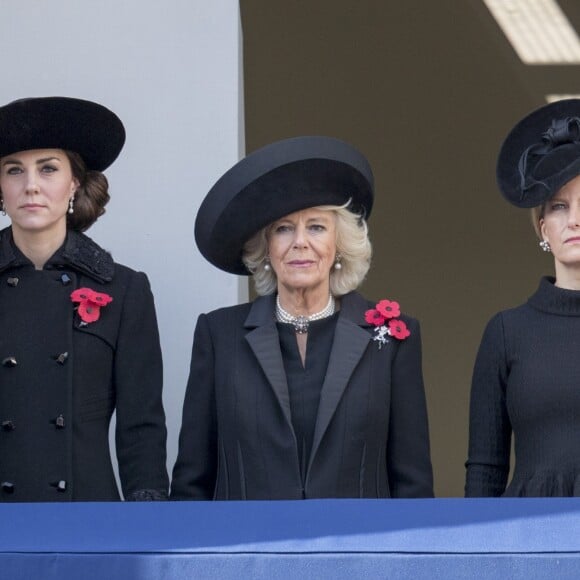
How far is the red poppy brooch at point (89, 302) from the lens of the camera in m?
3.74

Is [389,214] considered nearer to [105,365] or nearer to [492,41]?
[492,41]

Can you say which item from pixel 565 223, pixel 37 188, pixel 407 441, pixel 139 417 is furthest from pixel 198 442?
pixel 565 223

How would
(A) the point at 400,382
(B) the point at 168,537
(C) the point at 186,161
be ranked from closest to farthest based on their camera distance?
1. (B) the point at 168,537
2. (A) the point at 400,382
3. (C) the point at 186,161

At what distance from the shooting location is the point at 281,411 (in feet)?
11.6

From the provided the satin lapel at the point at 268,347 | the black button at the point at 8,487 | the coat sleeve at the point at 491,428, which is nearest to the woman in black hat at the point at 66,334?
the black button at the point at 8,487

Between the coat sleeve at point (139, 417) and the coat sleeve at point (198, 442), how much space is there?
Result: 68mm

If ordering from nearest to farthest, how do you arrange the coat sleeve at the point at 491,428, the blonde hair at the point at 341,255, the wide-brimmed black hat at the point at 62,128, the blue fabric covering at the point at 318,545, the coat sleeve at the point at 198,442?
1. the blue fabric covering at the point at 318,545
2. the coat sleeve at the point at 491,428
3. the coat sleeve at the point at 198,442
4. the blonde hair at the point at 341,255
5. the wide-brimmed black hat at the point at 62,128

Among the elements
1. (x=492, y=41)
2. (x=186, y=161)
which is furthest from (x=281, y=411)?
(x=492, y=41)

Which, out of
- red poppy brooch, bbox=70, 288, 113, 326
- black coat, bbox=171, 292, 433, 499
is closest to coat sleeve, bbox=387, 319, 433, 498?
black coat, bbox=171, 292, 433, 499

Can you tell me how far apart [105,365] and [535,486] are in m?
1.05

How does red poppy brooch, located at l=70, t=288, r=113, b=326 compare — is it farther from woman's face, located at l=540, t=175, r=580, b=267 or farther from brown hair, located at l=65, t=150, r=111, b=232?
woman's face, located at l=540, t=175, r=580, b=267

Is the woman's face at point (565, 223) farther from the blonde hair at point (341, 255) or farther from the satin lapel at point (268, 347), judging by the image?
the satin lapel at point (268, 347)

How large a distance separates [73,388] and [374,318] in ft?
2.37

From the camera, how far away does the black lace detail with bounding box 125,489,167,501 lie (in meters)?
3.64
